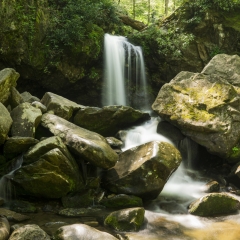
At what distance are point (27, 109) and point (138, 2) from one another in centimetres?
2164

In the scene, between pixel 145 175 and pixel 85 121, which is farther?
pixel 85 121

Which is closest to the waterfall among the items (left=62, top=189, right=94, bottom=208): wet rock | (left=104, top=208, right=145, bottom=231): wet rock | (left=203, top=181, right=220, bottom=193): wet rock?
(left=203, top=181, right=220, bottom=193): wet rock

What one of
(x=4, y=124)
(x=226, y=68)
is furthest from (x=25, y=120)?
(x=226, y=68)

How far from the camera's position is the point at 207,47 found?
1530 cm

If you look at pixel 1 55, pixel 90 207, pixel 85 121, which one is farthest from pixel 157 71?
pixel 90 207

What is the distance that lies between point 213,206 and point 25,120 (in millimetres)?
5193

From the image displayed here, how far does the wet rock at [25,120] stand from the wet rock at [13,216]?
86.1 inches

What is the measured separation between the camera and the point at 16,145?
6777 millimetres

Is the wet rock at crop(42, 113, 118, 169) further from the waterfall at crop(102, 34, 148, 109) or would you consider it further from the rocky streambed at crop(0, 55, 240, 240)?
the waterfall at crop(102, 34, 148, 109)

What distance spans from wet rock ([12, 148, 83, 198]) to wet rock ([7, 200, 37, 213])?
0.29 meters

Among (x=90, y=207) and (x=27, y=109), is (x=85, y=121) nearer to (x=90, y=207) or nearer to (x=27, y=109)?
(x=27, y=109)

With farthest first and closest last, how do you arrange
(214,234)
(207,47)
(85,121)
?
(207,47) < (85,121) < (214,234)

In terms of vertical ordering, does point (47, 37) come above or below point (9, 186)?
above

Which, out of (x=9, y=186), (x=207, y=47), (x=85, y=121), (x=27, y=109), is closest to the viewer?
(x=9, y=186)
